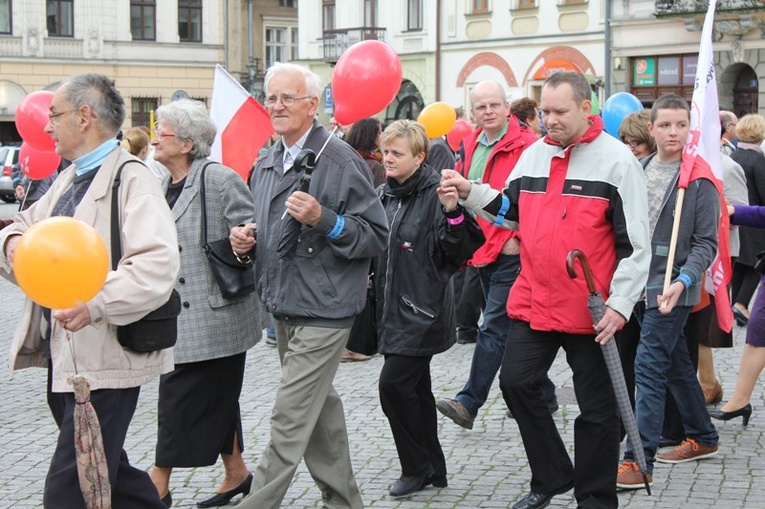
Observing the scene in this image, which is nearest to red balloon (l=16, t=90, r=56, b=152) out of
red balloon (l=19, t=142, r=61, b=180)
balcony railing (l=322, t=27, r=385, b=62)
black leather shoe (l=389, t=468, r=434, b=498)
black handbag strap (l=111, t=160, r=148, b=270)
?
red balloon (l=19, t=142, r=61, b=180)

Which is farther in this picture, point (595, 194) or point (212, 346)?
point (212, 346)

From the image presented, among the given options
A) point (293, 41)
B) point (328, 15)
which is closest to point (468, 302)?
point (328, 15)

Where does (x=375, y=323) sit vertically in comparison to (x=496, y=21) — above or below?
below

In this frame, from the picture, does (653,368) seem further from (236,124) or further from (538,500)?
(236,124)

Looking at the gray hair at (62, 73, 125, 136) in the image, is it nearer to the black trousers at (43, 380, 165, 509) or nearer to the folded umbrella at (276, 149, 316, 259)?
the folded umbrella at (276, 149, 316, 259)

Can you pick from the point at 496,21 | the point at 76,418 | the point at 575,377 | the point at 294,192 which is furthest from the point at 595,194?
the point at 496,21

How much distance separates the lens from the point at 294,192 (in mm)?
4844

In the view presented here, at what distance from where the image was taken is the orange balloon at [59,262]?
3.83 metres

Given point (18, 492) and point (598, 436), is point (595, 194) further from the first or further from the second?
point (18, 492)

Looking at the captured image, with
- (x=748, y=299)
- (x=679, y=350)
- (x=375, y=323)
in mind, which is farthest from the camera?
(x=748, y=299)

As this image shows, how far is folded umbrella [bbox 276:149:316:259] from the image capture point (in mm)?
4965

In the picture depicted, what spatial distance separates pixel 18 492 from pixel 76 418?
7.15ft

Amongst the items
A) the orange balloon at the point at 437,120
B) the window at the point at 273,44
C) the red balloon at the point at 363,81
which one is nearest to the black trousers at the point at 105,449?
the red balloon at the point at 363,81

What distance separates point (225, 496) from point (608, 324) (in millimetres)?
2175
